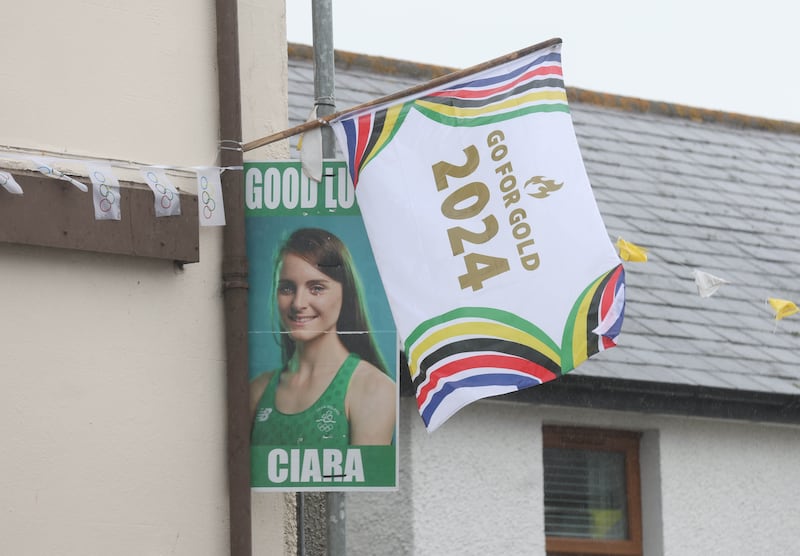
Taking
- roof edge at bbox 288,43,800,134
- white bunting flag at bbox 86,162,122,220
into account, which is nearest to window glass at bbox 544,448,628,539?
white bunting flag at bbox 86,162,122,220

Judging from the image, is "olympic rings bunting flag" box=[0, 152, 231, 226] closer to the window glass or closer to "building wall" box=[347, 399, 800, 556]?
"building wall" box=[347, 399, 800, 556]

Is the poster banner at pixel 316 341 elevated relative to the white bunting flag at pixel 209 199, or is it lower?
lower

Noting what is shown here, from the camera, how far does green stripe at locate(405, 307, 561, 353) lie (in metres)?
6.04

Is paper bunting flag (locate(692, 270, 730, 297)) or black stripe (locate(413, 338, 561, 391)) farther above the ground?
paper bunting flag (locate(692, 270, 730, 297))

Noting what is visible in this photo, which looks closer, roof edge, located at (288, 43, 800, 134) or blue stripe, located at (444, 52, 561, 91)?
blue stripe, located at (444, 52, 561, 91)

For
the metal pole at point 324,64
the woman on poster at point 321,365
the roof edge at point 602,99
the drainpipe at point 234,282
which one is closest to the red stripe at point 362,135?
the metal pole at point 324,64

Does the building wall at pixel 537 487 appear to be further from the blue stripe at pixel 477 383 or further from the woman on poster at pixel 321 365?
the blue stripe at pixel 477 383

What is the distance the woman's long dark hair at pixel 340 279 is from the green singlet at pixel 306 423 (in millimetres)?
174

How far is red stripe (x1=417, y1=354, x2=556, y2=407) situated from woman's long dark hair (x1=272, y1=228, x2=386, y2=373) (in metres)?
0.42

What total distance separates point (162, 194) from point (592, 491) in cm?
397

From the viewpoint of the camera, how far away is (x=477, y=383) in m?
6.05

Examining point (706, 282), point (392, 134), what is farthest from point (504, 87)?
point (706, 282)

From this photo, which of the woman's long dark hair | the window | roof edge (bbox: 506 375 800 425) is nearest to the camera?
the woman's long dark hair

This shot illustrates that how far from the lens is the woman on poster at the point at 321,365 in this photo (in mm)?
6418
